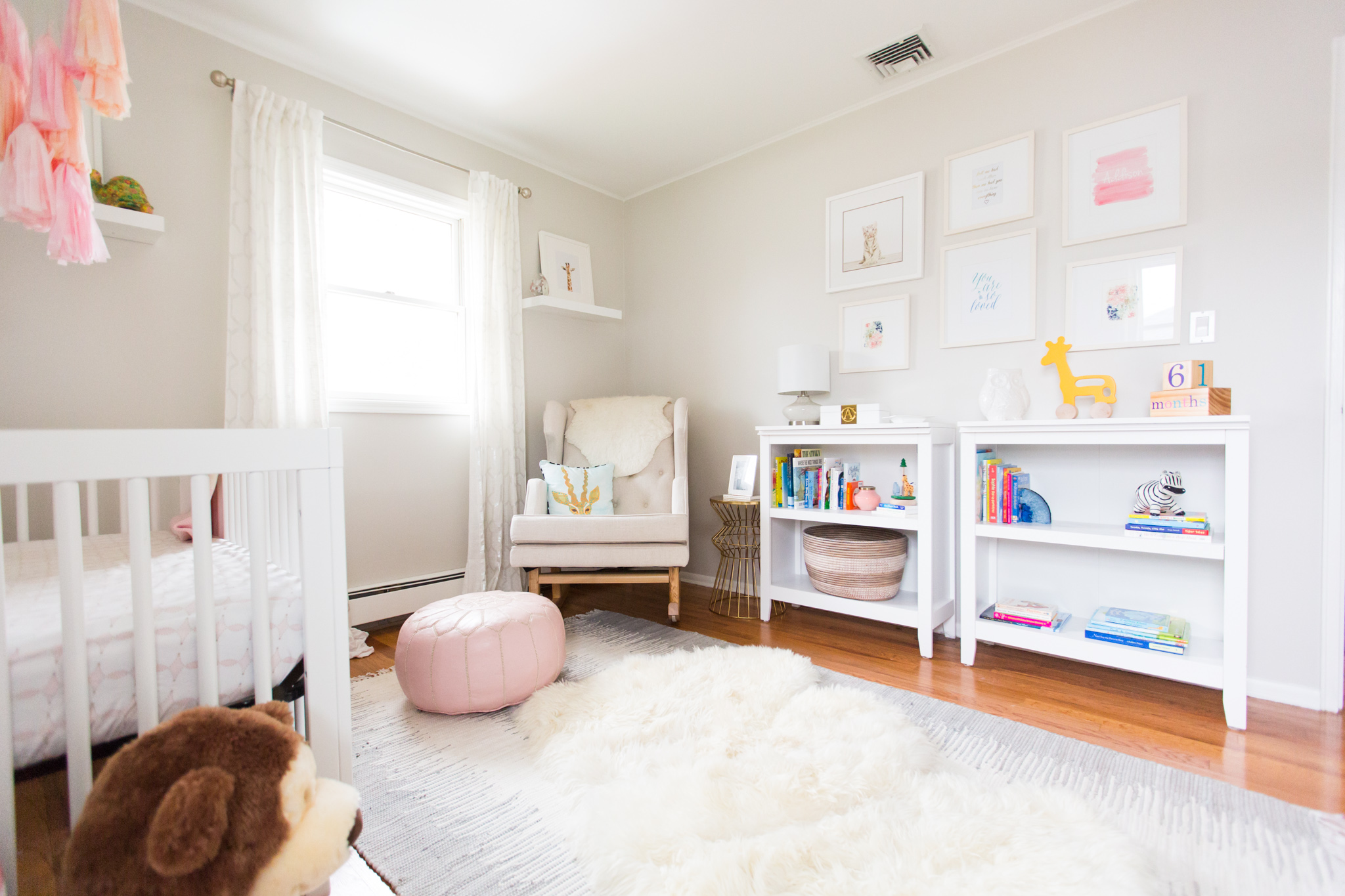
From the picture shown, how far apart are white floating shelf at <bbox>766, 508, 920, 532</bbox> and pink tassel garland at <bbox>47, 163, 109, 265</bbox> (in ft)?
7.80

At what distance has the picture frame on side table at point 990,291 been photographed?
2348 mm

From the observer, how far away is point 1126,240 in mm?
2146

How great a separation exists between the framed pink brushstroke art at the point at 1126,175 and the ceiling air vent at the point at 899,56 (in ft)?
2.20

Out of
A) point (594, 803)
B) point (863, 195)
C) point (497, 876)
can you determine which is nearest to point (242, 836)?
point (497, 876)

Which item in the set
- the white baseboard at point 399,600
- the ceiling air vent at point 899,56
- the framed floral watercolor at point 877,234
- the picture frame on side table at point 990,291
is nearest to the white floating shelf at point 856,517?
the picture frame on side table at point 990,291

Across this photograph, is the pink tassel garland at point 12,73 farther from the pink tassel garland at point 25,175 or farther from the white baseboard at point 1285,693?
the white baseboard at point 1285,693

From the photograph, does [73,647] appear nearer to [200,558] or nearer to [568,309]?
[200,558]

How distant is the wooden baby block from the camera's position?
6.19 ft

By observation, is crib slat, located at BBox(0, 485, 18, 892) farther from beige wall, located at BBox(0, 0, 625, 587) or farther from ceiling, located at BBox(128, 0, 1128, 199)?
ceiling, located at BBox(128, 0, 1128, 199)

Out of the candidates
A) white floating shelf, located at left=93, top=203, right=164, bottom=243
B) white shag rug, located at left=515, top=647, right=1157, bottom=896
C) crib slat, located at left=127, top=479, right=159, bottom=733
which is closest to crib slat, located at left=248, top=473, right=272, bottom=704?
crib slat, located at left=127, top=479, right=159, bottom=733

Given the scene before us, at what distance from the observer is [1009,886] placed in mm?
986

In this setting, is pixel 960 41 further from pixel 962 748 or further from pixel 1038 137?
pixel 962 748

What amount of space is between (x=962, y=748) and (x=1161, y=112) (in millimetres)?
2231

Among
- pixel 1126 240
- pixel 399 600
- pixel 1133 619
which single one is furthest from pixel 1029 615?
pixel 399 600
